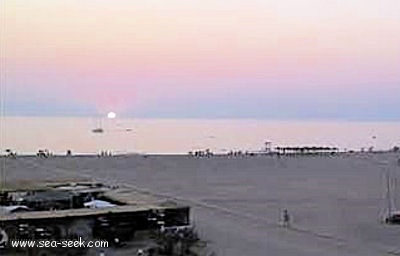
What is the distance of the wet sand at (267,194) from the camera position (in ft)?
61.3

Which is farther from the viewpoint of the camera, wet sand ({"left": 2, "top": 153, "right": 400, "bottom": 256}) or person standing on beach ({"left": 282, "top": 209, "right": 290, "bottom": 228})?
person standing on beach ({"left": 282, "top": 209, "right": 290, "bottom": 228})

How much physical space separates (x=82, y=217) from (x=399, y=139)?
96508 mm

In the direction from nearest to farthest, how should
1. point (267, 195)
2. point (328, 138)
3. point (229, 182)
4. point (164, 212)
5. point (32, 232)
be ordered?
point (32, 232)
point (164, 212)
point (267, 195)
point (229, 182)
point (328, 138)

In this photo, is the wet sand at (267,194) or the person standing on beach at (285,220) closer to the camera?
the wet sand at (267,194)

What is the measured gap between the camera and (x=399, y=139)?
359 feet

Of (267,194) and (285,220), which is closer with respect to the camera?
(285,220)

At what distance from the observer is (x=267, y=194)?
98.3 feet

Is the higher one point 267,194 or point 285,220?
point 267,194

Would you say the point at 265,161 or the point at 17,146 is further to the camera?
the point at 17,146

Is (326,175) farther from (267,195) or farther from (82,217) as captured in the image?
(82,217)

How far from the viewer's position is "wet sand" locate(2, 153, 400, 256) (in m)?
18.7

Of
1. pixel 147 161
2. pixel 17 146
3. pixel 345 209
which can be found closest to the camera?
pixel 345 209

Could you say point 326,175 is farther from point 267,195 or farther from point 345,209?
point 345,209

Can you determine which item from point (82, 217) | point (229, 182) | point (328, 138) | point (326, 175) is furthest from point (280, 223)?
point (328, 138)
